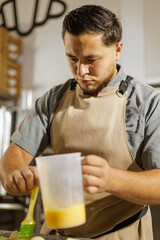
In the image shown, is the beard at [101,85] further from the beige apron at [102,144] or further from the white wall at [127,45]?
the white wall at [127,45]

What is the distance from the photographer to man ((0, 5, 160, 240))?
0.84m

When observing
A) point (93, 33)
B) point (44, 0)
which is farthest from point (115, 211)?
point (44, 0)

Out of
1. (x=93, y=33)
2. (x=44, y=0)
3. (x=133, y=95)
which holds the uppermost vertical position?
(x=44, y=0)

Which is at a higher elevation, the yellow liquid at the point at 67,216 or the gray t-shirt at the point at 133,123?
the gray t-shirt at the point at 133,123

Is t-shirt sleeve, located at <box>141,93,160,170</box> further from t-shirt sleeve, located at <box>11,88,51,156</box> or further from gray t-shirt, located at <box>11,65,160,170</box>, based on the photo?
t-shirt sleeve, located at <box>11,88,51,156</box>

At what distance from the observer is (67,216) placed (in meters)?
0.56

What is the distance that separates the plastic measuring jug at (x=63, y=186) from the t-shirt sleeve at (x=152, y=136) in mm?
292

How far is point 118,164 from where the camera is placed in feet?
2.87

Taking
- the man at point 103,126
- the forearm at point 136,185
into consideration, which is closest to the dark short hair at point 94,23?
the man at point 103,126

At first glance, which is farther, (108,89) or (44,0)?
(44,0)

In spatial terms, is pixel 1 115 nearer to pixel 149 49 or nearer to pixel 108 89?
pixel 149 49

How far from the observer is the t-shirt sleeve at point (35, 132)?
0.97 metres

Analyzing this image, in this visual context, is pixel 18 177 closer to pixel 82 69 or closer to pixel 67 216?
pixel 67 216

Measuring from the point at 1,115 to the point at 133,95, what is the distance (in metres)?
1.91
